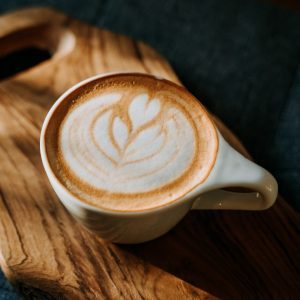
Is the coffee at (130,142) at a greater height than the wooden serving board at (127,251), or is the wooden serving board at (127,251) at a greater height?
the coffee at (130,142)

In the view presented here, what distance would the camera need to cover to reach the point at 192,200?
0.70 m

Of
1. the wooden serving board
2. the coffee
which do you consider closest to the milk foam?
the coffee

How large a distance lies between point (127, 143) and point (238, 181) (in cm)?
20

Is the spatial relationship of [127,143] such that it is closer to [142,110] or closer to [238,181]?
[142,110]

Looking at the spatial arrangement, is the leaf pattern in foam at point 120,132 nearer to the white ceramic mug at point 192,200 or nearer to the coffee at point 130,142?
the coffee at point 130,142

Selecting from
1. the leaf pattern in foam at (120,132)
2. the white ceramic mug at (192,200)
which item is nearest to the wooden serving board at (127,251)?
the white ceramic mug at (192,200)

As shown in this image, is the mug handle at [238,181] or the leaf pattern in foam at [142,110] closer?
the mug handle at [238,181]

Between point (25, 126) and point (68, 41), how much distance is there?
0.87 ft

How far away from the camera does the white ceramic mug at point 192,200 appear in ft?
2.23

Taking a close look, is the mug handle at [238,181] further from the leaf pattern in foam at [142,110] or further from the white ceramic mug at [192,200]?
the leaf pattern in foam at [142,110]

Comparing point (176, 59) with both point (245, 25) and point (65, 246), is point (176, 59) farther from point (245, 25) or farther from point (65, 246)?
point (65, 246)

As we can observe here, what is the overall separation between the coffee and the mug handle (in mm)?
19

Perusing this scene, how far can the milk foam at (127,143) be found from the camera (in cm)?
72

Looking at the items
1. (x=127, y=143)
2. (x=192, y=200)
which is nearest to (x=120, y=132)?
(x=127, y=143)
